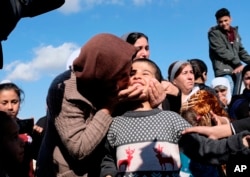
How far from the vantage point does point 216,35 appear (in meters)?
7.38

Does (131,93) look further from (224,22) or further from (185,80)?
(224,22)

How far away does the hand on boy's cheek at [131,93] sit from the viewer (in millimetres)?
2415

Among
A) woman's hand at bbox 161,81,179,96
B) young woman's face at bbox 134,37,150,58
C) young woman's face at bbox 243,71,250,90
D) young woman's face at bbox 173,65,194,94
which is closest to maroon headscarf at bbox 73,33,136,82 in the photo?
woman's hand at bbox 161,81,179,96

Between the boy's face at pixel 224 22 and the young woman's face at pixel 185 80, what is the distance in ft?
9.96

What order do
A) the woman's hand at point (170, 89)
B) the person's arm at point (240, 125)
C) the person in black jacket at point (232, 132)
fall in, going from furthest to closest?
the woman's hand at point (170, 89)
the person's arm at point (240, 125)
the person in black jacket at point (232, 132)

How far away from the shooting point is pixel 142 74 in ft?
8.81

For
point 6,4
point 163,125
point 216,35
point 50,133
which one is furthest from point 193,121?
point 216,35

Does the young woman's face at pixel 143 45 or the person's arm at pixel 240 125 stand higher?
the young woman's face at pixel 143 45

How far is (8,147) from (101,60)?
0.59 m

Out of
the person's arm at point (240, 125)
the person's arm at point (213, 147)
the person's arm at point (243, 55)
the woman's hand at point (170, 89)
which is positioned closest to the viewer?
the person's arm at point (213, 147)

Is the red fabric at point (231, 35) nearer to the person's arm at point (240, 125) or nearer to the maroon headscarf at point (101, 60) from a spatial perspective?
the person's arm at point (240, 125)

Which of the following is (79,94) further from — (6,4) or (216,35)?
(216,35)

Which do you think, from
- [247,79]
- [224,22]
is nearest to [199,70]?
[247,79]

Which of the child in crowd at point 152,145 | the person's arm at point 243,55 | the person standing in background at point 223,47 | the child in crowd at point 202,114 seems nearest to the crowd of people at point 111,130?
the child in crowd at point 152,145
